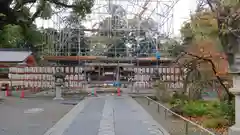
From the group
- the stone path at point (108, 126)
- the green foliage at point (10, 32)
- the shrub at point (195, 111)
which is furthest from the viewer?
the green foliage at point (10, 32)

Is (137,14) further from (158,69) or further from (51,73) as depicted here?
(51,73)

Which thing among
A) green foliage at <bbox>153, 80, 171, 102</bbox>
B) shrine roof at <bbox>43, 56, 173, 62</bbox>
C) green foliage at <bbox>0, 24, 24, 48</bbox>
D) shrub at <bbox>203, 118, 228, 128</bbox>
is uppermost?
green foliage at <bbox>0, 24, 24, 48</bbox>

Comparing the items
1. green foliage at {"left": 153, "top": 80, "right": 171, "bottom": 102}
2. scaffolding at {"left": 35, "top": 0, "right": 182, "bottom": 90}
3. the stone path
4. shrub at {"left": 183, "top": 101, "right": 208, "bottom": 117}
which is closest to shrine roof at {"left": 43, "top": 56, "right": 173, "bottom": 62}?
scaffolding at {"left": 35, "top": 0, "right": 182, "bottom": 90}

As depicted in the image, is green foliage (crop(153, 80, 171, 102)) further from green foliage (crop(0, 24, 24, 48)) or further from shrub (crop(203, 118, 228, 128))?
shrub (crop(203, 118, 228, 128))

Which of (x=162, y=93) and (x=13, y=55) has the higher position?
(x=13, y=55)

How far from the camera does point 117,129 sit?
33.9 ft

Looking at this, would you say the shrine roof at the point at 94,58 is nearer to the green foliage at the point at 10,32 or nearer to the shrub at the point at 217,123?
the green foliage at the point at 10,32

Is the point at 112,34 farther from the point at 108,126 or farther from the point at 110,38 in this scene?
the point at 108,126

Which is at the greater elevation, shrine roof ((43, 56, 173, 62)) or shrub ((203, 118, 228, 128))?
shrine roof ((43, 56, 173, 62))

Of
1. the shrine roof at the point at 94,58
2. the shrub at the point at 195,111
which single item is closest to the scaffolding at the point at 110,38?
the shrine roof at the point at 94,58

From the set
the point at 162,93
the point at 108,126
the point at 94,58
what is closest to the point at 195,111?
the point at 108,126

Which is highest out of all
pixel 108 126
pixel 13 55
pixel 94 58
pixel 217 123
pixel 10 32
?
pixel 10 32

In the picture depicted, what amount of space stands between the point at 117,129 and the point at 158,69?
19581 mm

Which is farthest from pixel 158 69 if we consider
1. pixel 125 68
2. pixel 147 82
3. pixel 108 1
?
pixel 108 1
